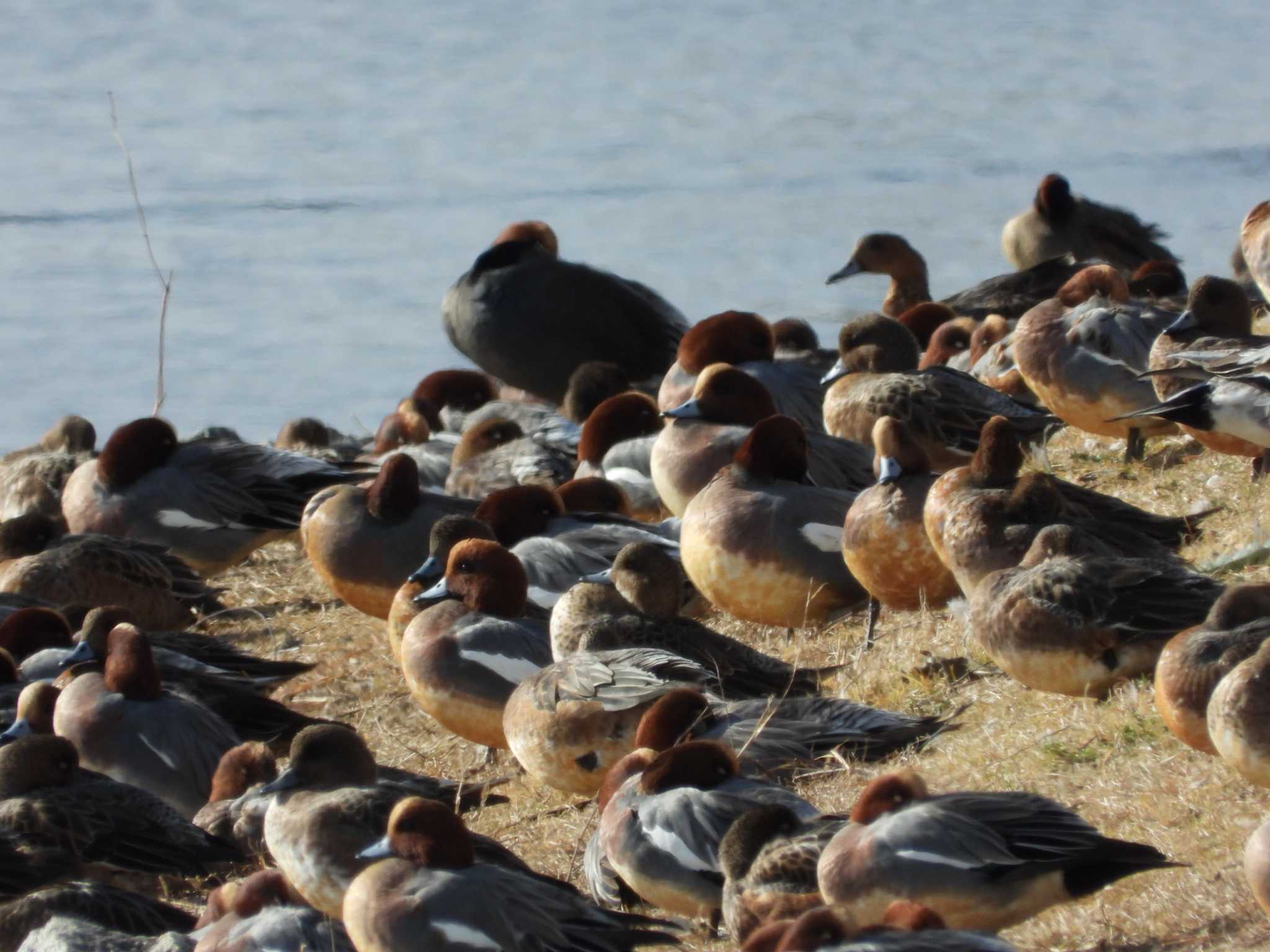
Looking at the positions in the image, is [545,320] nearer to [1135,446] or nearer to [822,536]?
[1135,446]

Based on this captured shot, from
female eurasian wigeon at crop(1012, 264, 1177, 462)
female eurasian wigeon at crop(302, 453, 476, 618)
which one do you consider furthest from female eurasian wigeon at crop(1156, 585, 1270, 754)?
female eurasian wigeon at crop(302, 453, 476, 618)

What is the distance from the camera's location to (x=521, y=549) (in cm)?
604

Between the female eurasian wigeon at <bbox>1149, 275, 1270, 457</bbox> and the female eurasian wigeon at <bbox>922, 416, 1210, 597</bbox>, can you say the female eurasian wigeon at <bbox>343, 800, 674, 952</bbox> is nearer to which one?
the female eurasian wigeon at <bbox>922, 416, 1210, 597</bbox>

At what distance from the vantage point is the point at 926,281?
1095 cm

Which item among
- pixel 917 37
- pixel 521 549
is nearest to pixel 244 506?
pixel 521 549

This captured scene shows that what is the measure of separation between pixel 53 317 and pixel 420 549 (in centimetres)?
669

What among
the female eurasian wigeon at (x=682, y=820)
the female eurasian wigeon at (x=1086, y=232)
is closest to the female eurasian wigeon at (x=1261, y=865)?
the female eurasian wigeon at (x=682, y=820)

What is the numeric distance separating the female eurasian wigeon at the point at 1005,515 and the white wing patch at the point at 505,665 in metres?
1.13

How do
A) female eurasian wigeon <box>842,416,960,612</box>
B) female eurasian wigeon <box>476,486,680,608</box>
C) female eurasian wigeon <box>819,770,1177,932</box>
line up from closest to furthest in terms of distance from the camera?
female eurasian wigeon <box>819,770,1177,932</box> < female eurasian wigeon <box>842,416,960,612</box> < female eurasian wigeon <box>476,486,680,608</box>

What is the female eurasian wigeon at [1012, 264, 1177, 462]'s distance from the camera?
22.0 feet

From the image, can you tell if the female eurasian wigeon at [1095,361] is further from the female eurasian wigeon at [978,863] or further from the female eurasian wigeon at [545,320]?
the female eurasian wigeon at [978,863]

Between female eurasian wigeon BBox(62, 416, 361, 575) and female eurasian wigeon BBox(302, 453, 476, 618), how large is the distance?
878mm

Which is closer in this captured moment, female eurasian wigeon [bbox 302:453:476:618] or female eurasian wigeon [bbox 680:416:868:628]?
female eurasian wigeon [bbox 680:416:868:628]

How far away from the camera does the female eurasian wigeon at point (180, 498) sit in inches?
294
